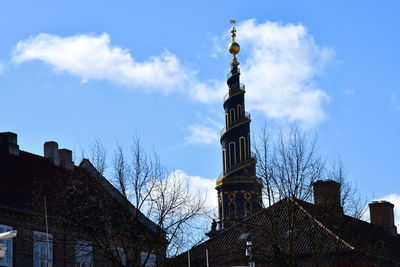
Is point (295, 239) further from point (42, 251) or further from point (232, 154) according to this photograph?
point (232, 154)

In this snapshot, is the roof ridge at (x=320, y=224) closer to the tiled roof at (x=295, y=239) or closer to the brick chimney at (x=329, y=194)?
the tiled roof at (x=295, y=239)

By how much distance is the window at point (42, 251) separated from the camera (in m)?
30.4

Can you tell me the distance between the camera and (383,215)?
62.0m

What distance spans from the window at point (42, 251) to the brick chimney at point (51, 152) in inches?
309

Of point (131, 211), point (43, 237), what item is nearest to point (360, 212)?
point (131, 211)

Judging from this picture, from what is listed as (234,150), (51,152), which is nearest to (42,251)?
(51,152)

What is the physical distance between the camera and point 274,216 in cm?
2867

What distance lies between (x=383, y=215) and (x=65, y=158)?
32.3 meters

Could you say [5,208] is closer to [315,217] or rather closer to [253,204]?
[253,204]

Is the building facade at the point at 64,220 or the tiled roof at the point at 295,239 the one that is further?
the tiled roof at the point at 295,239

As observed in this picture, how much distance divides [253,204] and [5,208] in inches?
395

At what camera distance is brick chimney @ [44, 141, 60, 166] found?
3838 cm

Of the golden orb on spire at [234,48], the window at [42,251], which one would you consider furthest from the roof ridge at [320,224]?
the golden orb on spire at [234,48]

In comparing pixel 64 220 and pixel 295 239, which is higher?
pixel 64 220
